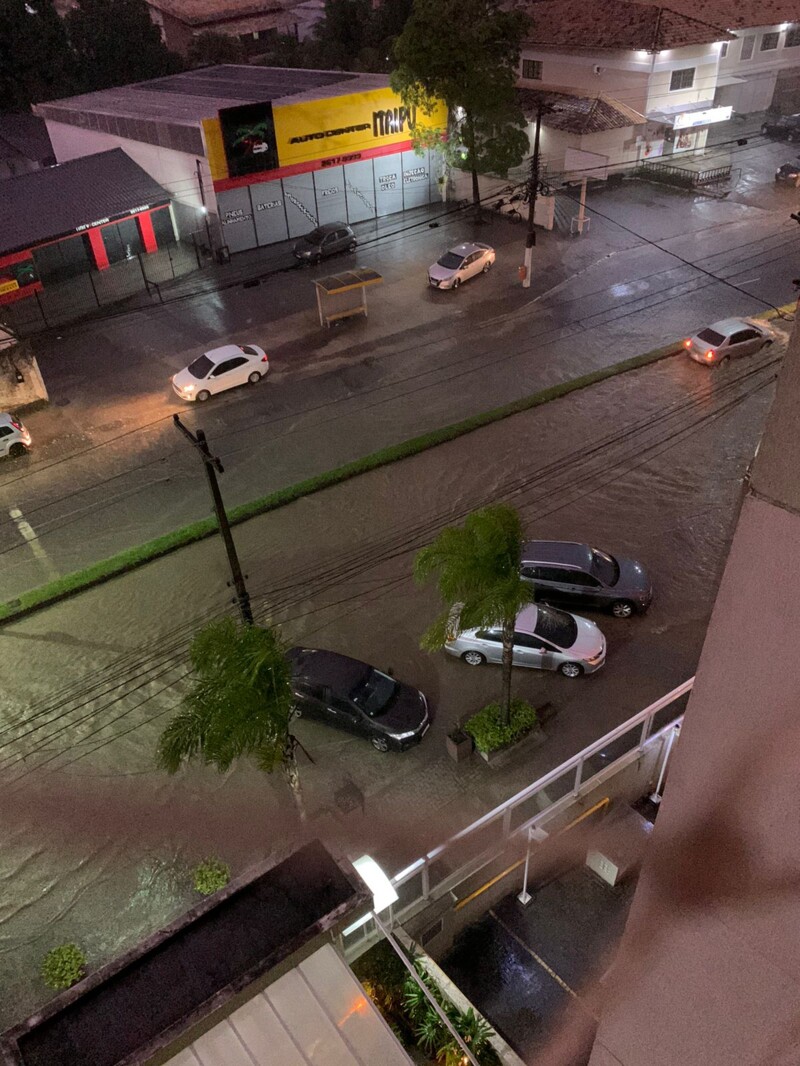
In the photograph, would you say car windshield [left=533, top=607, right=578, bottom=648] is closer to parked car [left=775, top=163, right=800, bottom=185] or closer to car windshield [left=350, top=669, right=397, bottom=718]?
car windshield [left=350, top=669, right=397, bottom=718]

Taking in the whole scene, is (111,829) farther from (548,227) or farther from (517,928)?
(548,227)

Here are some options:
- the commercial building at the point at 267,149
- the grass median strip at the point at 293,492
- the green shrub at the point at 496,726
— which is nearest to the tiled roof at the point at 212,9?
the commercial building at the point at 267,149

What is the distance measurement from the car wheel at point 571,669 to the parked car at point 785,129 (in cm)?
3873

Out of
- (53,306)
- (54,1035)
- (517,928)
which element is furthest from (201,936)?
(53,306)

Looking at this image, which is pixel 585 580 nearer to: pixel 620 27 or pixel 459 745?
pixel 459 745

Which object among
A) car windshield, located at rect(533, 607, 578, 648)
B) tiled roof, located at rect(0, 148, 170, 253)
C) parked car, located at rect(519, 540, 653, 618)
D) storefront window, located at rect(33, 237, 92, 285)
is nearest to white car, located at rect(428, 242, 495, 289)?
tiled roof, located at rect(0, 148, 170, 253)

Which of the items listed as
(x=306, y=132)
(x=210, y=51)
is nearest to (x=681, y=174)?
(x=306, y=132)

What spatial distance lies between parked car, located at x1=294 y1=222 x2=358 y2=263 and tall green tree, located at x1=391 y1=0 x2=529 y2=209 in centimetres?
555

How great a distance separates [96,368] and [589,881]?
19746mm

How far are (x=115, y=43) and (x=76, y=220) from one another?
2020 centimetres

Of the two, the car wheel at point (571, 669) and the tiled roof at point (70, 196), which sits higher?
the tiled roof at point (70, 196)

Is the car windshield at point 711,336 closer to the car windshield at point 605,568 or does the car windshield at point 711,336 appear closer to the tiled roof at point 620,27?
the car windshield at point 605,568

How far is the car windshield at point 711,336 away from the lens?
21.8 meters

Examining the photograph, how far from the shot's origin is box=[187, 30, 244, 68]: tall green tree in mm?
44875
